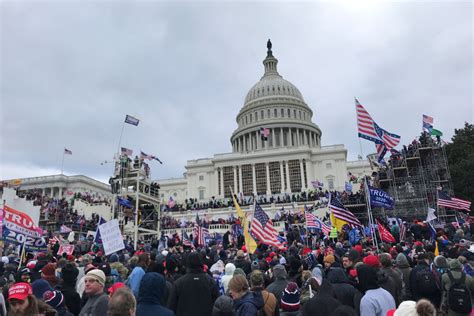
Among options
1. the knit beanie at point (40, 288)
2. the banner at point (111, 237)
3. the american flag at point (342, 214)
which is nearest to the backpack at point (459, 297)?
the knit beanie at point (40, 288)

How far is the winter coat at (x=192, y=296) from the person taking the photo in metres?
5.21

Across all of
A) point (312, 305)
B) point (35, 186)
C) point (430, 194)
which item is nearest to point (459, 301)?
point (312, 305)

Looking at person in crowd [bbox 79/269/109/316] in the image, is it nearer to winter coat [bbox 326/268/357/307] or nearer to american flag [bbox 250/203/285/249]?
winter coat [bbox 326/268/357/307]

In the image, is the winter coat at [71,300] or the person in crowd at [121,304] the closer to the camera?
the person in crowd at [121,304]

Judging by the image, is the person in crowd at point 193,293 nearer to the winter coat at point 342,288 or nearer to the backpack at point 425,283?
the winter coat at point 342,288

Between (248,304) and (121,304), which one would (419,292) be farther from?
(121,304)

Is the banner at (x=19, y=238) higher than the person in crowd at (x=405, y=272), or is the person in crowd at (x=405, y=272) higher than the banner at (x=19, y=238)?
the banner at (x=19, y=238)

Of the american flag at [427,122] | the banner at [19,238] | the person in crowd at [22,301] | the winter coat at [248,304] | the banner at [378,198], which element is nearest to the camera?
the person in crowd at [22,301]

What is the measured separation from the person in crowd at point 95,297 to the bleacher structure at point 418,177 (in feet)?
103

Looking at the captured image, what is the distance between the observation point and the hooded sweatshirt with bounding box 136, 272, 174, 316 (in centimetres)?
402

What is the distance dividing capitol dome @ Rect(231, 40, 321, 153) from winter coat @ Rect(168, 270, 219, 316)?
241 feet

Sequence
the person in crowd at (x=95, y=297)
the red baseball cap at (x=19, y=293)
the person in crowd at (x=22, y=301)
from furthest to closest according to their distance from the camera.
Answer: the person in crowd at (x=95, y=297) → the red baseball cap at (x=19, y=293) → the person in crowd at (x=22, y=301)

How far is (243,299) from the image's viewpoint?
15.0 ft

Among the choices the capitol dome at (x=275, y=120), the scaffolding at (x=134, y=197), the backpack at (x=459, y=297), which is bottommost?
the backpack at (x=459, y=297)
